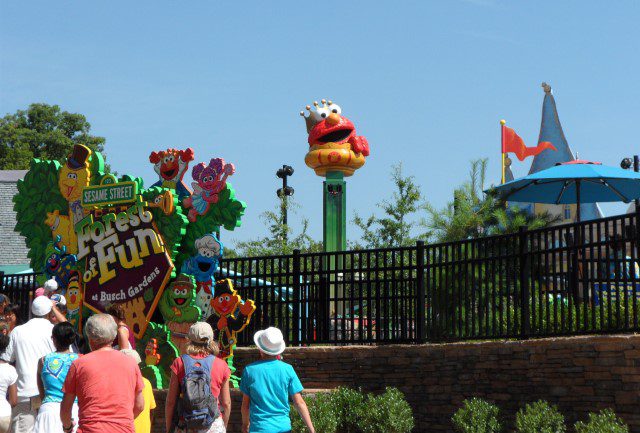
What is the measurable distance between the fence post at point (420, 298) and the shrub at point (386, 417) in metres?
1.56

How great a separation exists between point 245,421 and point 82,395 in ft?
5.36

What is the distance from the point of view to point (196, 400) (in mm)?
7883

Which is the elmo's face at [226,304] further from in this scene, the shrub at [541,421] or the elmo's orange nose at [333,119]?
the elmo's orange nose at [333,119]

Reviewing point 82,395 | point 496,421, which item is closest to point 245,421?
point 82,395

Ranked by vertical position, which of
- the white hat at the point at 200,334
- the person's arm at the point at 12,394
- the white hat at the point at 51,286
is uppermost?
the white hat at the point at 51,286

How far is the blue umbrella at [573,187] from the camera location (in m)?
17.0

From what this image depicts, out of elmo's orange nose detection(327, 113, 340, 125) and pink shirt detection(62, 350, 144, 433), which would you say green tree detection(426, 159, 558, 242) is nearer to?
elmo's orange nose detection(327, 113, 340, 125)

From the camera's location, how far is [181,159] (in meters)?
15.5

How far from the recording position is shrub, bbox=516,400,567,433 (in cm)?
Answer: 1068

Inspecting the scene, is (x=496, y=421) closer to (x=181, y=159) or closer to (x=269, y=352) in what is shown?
(x=269, y=352)

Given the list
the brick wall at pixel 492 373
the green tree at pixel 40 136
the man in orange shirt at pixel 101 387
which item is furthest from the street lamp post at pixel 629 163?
the green tree at pixel 40 136

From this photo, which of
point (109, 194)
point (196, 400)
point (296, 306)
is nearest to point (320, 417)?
point (296, 306)

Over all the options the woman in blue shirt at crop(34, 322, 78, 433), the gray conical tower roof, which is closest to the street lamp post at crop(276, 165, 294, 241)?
the gray conical tower roof

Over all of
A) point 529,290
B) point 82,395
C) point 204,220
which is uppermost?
point 204,220
